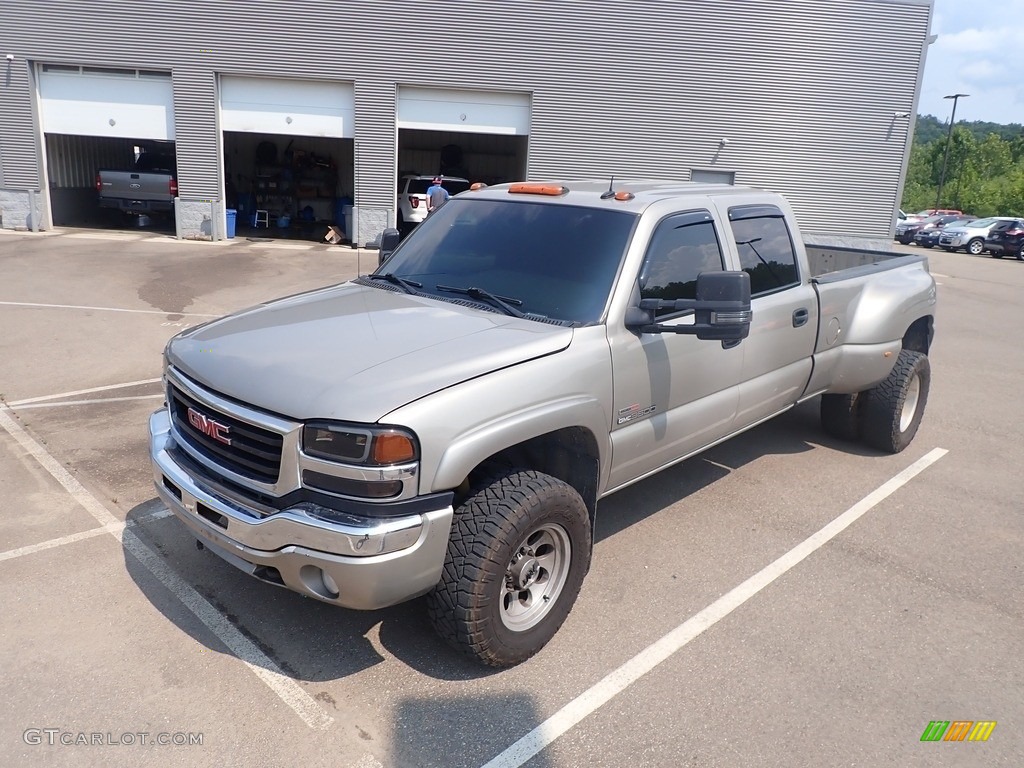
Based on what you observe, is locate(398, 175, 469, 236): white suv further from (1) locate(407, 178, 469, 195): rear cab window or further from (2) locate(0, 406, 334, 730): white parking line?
(2) locate(0, 406, 334, 730): white parking line

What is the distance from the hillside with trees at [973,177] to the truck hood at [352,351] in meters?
61.9

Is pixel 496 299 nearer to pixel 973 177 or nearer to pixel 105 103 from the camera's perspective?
pixel 105 103

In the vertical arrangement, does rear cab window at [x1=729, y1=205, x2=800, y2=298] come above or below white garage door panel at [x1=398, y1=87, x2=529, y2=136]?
below

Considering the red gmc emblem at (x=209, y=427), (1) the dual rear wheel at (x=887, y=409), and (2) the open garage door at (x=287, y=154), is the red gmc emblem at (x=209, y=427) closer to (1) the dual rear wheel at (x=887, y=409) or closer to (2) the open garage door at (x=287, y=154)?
(1) the dual rear wheel at (x=887, y=409)

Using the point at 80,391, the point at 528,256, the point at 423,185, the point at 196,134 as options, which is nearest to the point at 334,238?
the point at 423,185

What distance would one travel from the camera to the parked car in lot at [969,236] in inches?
1297

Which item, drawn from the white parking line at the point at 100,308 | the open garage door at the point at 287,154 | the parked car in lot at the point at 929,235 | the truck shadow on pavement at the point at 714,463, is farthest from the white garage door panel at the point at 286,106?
the parked car in lot at the point at 929,235

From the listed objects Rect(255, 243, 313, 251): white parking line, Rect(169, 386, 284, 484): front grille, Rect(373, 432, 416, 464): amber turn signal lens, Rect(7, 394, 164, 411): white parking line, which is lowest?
Rect(7, 394, 164, 411): white parking line

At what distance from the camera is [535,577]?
3.59 metres

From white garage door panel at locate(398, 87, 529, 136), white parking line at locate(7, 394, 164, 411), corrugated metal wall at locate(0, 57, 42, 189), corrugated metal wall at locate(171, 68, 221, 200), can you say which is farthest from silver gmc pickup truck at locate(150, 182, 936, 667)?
corrugated metal wall at locate(0, 57, 42, 189)

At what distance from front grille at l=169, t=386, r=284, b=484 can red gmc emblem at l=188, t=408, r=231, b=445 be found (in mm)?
12

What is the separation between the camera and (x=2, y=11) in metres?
18.6

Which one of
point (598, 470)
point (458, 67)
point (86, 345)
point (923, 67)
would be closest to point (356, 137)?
point (458, 67)

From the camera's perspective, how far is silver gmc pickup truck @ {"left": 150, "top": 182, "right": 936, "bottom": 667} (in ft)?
9.89
